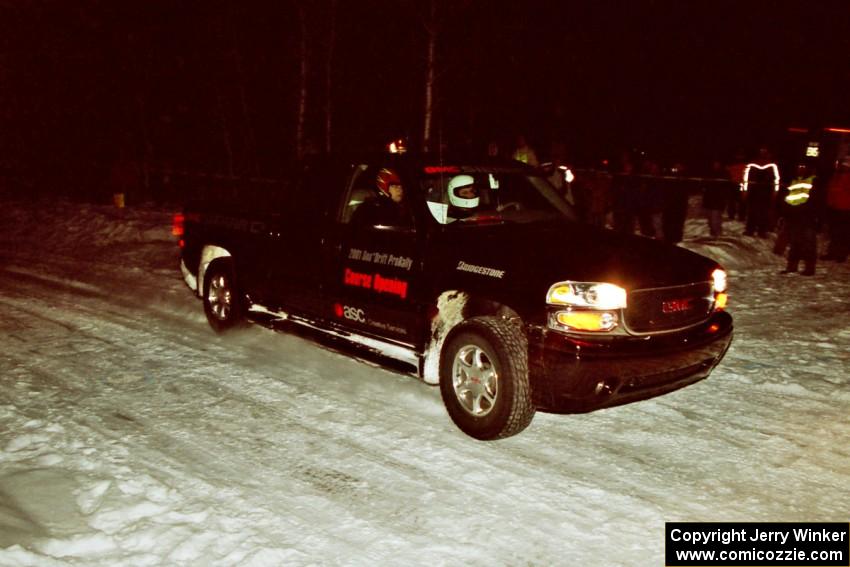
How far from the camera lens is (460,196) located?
219 inches

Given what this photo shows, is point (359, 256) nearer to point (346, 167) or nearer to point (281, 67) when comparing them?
point (346, 167)

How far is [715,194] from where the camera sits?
42.5ft

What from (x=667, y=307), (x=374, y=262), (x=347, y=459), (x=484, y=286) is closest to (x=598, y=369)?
(x=667, y=307)

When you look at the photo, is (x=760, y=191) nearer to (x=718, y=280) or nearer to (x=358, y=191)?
(x=718, y=280)

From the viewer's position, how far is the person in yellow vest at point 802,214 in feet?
33.9

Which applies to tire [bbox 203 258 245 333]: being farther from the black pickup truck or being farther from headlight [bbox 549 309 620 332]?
headlight [bbox 549 309 620 332]

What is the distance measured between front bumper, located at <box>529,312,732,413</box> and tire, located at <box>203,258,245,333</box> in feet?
11.2

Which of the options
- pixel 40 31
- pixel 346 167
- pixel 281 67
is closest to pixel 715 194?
pixel 346 167

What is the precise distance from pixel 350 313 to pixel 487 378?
1.47 m

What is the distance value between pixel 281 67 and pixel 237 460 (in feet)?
85.5

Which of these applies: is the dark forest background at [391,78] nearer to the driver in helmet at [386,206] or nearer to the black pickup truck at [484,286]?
the black pickup truck at [484,286]

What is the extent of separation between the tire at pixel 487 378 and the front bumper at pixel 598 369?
0.09 meters

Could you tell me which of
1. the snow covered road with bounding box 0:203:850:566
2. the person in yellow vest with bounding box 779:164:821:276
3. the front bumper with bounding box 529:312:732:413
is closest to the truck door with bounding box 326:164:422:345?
the snow covered road with bounding box 0:203:850:566

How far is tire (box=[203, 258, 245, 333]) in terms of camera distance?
701 centimetres
